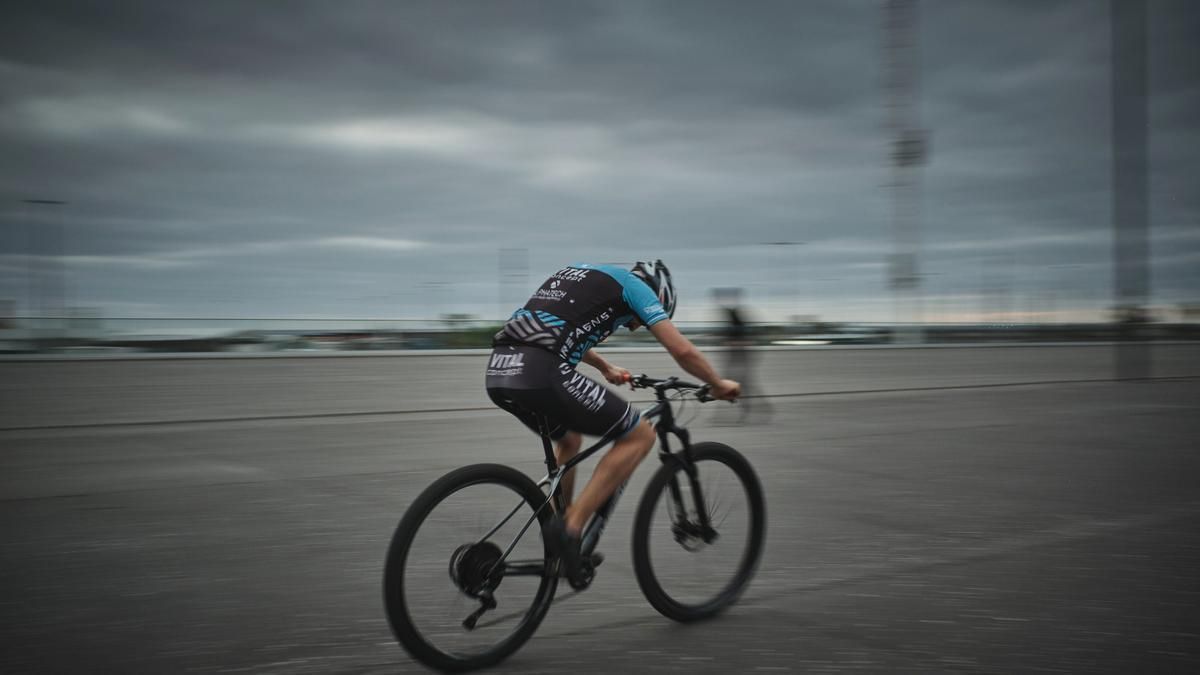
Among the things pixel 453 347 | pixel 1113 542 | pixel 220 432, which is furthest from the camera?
pixel 453 347

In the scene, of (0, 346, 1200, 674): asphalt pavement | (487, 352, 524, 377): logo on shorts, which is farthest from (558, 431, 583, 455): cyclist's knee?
(0, 346, 1200, 674): asphalt pavement

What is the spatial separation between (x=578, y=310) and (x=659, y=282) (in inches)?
16.4

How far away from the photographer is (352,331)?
3253 cm

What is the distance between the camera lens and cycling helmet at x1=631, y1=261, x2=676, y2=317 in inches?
165

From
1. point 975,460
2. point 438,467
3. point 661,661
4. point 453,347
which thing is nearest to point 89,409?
point 438,467

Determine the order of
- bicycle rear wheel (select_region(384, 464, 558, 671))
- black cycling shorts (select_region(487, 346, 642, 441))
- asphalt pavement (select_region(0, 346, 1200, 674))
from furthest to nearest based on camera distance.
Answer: asphalt pavement (select_region(0, 346, 1200, 674)) < black cycling shorts (select_region(487, 346, 642, 441)) < bicycle rear wheel (select_region(384, 464, 558, 671))

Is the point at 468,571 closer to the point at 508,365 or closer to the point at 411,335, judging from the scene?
the point at 508,365

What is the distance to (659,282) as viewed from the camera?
422cm

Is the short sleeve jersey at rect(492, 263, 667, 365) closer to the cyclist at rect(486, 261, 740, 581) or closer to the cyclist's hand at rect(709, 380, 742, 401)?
the cyclist at rect(486, 261, 740, 581)

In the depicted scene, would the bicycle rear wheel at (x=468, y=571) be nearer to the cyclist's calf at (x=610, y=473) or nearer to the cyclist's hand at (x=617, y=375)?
the cyclist's calf at (x=610, y=473)

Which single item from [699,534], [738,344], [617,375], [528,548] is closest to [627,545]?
[699,534]

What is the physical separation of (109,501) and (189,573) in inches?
99.2

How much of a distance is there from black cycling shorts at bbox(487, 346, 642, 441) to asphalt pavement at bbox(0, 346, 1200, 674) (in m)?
0.93

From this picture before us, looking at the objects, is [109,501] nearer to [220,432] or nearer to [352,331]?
[220,432]
